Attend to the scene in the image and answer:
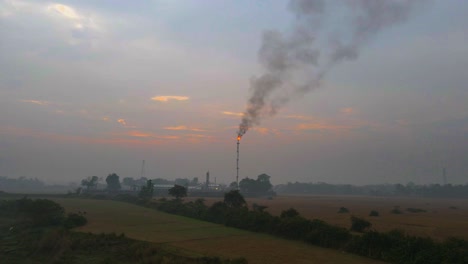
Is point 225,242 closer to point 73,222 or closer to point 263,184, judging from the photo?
point 73,222

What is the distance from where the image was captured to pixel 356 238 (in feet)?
94.8

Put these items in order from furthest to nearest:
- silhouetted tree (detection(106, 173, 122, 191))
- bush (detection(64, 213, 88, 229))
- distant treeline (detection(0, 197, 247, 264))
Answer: silhouetted tree (detection(106, 173, 122, 191)), bush (detection(64, 213, 88, 229)), distant treeline (detection(0, 197, 247, 264))

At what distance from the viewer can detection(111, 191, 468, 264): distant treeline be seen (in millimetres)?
23375

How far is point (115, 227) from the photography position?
39.8 m

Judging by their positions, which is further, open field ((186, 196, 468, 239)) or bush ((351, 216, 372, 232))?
open field ((186, 196, 468, 239))

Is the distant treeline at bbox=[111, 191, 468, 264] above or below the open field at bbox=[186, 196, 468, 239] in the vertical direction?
above

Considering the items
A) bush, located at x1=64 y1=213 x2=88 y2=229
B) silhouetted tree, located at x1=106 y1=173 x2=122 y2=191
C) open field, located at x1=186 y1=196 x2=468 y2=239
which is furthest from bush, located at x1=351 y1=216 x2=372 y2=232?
silhouetted tree, located at x1=106 y1=173 x2=122 y2=191

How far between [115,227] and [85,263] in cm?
1435

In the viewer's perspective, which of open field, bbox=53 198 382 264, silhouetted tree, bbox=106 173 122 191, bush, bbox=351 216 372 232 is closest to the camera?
open field, bbox=53 198 382 264

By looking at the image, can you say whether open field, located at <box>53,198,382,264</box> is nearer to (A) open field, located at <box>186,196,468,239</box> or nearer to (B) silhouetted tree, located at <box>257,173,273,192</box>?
(A) open field, located at <box>186,196,468,239</box>

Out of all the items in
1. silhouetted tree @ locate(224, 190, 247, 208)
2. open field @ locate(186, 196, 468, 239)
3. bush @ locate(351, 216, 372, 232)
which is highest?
silhouetted tree @ locate(224, 190, 247, 208)

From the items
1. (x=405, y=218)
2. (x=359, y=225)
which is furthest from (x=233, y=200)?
(x=405, y=218)

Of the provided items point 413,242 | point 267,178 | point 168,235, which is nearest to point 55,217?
point 168,235

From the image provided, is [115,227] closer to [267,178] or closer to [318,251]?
[318,251]
